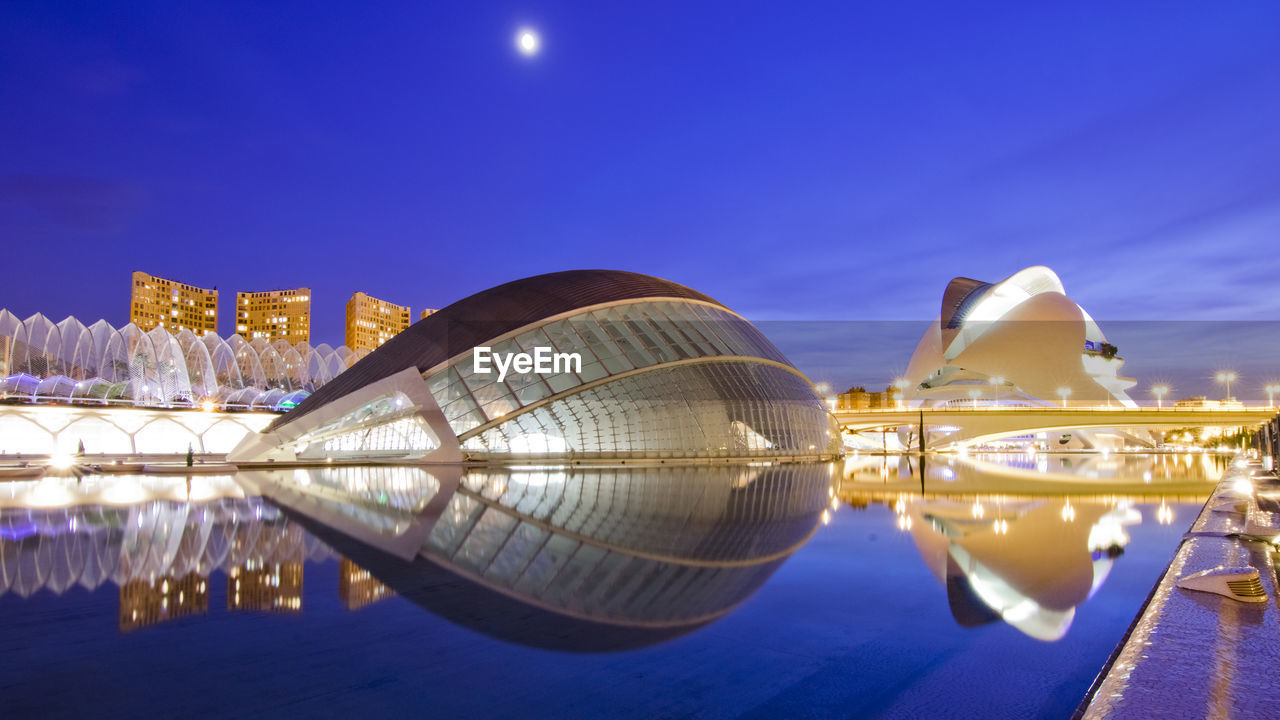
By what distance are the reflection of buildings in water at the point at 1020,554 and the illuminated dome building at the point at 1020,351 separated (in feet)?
187

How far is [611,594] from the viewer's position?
6.63m

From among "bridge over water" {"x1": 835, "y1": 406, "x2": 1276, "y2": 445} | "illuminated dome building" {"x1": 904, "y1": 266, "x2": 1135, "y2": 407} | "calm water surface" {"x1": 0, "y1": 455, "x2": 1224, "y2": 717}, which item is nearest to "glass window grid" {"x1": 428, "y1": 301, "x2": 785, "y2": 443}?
"calm water surface" {"x1": 0, "y1": 455, "x2": 1224, "y2": 717}

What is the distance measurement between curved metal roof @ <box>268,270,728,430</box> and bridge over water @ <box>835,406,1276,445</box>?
30.6 m

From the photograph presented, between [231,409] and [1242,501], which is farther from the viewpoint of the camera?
[231,409]

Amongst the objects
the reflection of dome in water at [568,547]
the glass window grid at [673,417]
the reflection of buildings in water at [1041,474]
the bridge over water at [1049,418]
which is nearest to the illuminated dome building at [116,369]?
the glass window grid at [673,417]

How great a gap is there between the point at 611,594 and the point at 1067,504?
13.6 metres

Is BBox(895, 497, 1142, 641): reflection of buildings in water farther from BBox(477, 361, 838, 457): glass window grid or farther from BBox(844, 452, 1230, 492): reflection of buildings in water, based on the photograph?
BBox(477, 361, 838, 457): glass window grid

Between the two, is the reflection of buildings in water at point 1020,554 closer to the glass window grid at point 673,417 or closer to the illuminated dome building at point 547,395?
the glass window grid at point 673,417

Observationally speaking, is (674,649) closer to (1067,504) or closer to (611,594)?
(611,594)

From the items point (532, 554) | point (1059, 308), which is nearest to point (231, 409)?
point (532, 554)

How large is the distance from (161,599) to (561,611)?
355cm

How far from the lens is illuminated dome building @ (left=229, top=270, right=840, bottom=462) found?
30422 millimetres

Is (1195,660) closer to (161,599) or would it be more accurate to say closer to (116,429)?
(161,599)

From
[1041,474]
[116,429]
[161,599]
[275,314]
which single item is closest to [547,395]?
[1041,474]
